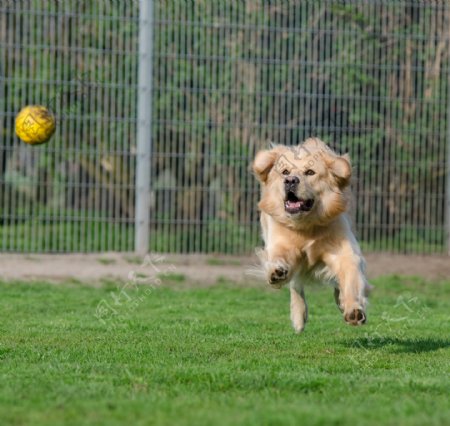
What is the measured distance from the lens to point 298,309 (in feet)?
26.3

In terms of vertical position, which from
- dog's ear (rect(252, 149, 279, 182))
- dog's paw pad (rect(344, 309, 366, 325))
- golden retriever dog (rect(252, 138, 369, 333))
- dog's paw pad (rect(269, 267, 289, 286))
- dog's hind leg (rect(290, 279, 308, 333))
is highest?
dog's ear (rect(252, 149, 279, 182))

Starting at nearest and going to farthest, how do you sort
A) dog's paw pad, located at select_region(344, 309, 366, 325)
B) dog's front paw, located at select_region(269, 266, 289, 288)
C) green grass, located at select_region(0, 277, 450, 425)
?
green grass, located at select_region(0, 277, 450, 425) → dog's paw pad, located at select_region(344, 309, 366, 325) → dog's front paw, located at select_region(269, 266, 289, 288)

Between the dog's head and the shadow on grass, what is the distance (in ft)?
2.93

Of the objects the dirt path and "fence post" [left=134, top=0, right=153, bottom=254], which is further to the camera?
"fence post" [left=134, top=0, right=153, bottom=254]

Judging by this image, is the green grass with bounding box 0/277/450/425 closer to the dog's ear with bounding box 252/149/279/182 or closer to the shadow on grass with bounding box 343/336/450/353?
the shadow on grass with bounding box 343/336/450/353

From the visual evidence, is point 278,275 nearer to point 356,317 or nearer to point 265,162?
point 356,317

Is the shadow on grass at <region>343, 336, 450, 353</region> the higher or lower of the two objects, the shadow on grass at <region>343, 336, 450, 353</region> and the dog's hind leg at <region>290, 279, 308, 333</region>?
the lower

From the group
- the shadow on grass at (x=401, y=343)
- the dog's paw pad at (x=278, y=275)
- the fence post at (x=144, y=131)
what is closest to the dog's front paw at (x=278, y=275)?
the dog's paw pad at (x=278, y=275)

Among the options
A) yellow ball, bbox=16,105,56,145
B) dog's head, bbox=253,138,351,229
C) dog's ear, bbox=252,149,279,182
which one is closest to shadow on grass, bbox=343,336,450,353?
dog's head, bbox=253,138,351,229

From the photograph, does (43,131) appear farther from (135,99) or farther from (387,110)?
(387,110)

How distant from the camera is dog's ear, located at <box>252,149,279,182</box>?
7684 millimetres

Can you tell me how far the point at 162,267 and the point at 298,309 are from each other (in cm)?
494

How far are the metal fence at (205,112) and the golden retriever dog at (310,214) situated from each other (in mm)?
5862

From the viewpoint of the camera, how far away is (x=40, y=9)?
43.3 feet
